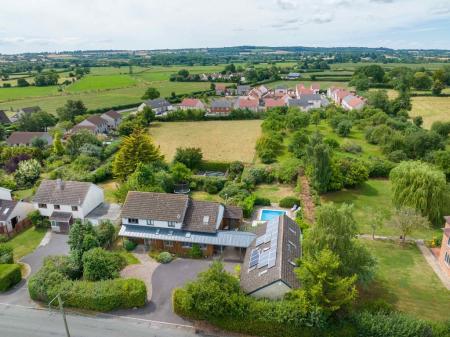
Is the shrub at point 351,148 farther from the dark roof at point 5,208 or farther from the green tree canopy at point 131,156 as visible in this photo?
the dark roof at point 5,208

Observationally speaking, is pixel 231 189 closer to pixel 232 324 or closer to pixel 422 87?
pixel 232 324

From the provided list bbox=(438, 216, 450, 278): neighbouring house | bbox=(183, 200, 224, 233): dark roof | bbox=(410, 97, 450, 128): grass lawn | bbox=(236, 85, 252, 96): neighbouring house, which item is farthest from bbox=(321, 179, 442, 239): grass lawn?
bbox=(236, 85, 252, 96): neighbouring house

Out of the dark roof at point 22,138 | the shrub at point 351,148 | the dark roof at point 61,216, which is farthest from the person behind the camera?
the dark roof at point 22,138

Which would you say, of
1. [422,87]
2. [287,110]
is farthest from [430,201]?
[422,87]

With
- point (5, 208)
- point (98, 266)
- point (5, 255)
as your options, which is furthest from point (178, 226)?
point (5, 208)

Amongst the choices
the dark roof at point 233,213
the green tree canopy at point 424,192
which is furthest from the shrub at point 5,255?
the green tree canopy at point 424,192

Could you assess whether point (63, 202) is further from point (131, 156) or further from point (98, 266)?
point (131, 156)

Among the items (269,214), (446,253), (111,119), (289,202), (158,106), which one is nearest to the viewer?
(446,253)
